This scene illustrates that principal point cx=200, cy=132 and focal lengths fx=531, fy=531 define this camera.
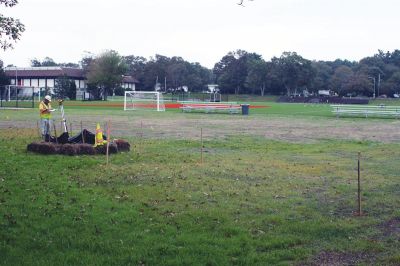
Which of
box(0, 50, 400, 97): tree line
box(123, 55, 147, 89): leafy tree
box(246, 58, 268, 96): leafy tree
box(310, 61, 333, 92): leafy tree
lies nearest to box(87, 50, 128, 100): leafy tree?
box(0, 50, 400, 97): tree line

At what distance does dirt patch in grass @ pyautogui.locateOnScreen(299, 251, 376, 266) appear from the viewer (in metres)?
6.21

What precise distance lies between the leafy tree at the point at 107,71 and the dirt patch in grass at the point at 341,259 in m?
86.0

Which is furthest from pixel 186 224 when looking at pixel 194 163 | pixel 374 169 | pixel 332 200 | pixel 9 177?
pixel 374 169

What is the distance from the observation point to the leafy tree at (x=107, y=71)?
90.2 meters

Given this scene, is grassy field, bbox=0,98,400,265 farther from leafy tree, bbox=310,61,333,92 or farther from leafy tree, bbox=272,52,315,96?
leafy tree, bbox=310,61,333,92

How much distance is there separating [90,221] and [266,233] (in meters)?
2.61

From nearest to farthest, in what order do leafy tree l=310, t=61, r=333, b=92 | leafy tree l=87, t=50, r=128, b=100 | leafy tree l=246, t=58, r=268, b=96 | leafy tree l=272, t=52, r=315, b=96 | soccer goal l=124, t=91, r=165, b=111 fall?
soccer goal l=124, t=91, r=165, b=111, leafy tree l=87, t=50, r=128, b=100, leafy tree l=272, t=52, r=315, b=96, leafy tree l=246, t=58, r=268, b=96, leafy tree l=310, t=61, r=333, b=92

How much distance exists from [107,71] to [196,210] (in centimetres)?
8405

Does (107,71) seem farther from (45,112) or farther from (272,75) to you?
(45,112)

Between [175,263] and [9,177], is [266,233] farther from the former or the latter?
[9,177]

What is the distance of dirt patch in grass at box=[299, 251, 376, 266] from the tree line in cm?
10081

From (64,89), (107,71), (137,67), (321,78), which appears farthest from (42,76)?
(321,78)

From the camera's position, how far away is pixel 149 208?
349 inches

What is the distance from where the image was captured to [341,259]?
20.9ft
